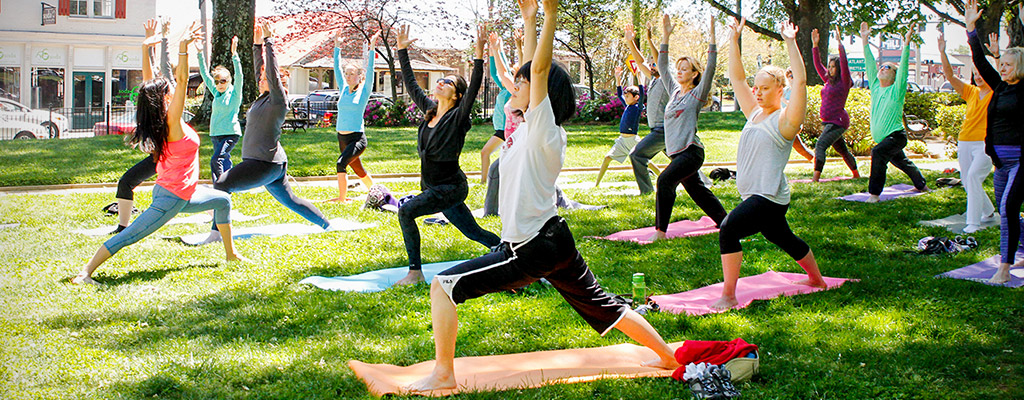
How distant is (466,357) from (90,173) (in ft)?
33.9

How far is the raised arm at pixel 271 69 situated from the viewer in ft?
24.5

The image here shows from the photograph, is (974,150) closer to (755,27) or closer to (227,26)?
(227,26)

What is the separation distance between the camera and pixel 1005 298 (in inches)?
224

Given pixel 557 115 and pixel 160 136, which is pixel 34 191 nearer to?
pixel 160 136

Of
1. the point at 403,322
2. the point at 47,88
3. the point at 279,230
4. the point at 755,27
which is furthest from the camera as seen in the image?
the point at 755,27

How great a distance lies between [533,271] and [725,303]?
7.29 feet

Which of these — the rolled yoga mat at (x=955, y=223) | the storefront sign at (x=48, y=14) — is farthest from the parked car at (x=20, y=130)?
the rolled yoga mat at (x=955, y=223)

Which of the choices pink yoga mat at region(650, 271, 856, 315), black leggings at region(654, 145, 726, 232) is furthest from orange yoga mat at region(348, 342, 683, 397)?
black leggings at region(654, 145, 726, 232)

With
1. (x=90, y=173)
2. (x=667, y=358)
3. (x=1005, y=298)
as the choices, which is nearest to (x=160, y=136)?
(x=667, y=358)

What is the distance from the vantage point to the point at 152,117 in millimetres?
6293

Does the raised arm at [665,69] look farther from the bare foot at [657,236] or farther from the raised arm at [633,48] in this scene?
the bare foot at [657,236]

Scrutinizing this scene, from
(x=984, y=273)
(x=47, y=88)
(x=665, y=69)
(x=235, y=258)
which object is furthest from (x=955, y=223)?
(x=47, y=88)

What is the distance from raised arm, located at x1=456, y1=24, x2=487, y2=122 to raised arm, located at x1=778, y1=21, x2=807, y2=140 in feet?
6.91

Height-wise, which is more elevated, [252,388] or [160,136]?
[160,136]
